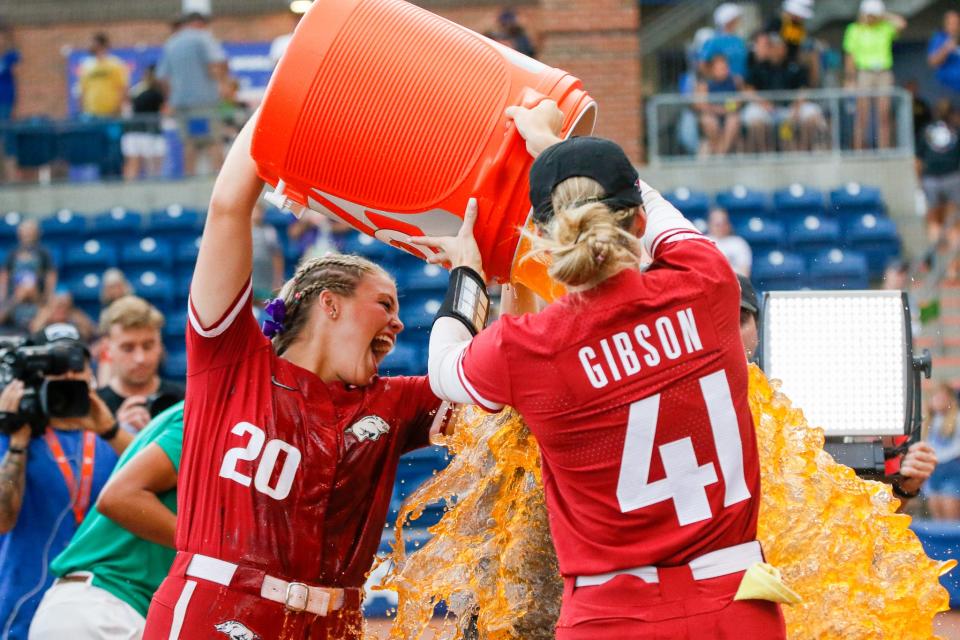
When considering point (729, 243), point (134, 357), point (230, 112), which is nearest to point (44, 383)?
point (134, 357)

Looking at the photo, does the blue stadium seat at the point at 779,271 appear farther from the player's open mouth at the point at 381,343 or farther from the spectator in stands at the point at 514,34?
the player's open mouth at the point at 381,343

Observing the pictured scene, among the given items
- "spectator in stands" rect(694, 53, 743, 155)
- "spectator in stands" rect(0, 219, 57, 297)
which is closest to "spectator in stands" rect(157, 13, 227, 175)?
"spectator in stands" rect(0, 219, 57, 297)

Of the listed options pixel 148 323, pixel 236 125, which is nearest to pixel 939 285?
pixel 236 125

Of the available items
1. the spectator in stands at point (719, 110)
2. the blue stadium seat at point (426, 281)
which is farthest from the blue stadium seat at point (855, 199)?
the blue stadium seat at point (426, 281)

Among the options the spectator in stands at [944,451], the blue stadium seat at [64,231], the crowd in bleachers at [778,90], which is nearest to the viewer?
the spectator in stands at [944,451]

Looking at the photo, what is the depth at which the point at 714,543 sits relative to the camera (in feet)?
8.89

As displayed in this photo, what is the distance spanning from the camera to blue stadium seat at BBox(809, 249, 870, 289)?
11570 millimetres

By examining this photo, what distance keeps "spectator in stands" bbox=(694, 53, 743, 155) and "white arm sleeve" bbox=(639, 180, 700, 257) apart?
10.2m

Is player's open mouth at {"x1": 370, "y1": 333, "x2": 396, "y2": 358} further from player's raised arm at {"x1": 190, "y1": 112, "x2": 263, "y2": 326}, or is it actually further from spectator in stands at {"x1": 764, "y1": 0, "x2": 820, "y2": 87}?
spectator in stands at {"x1": 764, "y1": 0, "x2": 820, "y2": 87}

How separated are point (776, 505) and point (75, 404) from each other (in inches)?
105

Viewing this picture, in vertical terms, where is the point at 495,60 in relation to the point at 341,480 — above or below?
above

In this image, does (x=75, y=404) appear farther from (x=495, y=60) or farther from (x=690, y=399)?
(x=690, y=399)

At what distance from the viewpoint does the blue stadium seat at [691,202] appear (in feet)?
40.3

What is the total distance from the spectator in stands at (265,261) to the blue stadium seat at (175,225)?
257 cm
